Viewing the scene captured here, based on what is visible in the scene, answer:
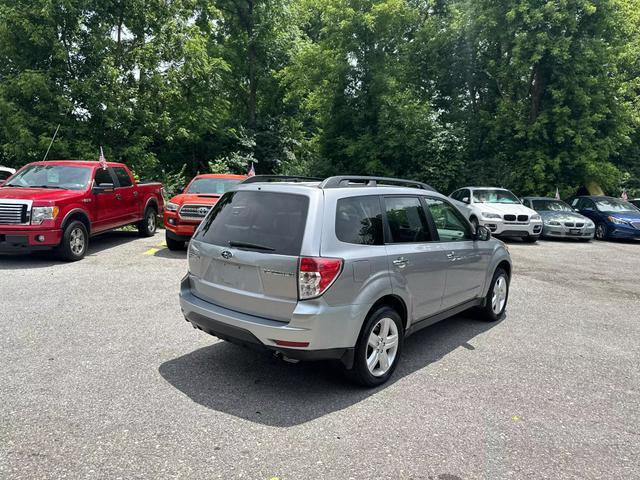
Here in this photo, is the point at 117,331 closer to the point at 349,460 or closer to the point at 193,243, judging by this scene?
the point at 193,243

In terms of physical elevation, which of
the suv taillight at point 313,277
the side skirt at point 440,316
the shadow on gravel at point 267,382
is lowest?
the shadow on gravel at point 267,382

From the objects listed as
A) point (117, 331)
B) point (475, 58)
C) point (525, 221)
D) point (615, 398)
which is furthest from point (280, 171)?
point (615, 398)

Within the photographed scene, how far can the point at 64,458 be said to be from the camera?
282 cm

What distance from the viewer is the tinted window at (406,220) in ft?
14.1

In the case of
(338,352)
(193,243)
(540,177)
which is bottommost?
(338,352)

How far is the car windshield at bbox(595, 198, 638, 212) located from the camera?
659 inches

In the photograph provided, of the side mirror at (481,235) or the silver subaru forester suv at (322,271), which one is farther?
the side mirror at (481,235)

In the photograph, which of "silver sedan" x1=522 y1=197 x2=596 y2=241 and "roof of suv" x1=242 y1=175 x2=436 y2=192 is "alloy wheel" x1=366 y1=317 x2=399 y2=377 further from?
"silver sedan" x1=522 y1=197 x2=596 y2=241

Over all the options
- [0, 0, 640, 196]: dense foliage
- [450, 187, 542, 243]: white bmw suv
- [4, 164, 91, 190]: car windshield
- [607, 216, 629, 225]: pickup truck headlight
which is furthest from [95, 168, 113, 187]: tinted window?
[607, 216, 629, 225]: pickup truck headlight

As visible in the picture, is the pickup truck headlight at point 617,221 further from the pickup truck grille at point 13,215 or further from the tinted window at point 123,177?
the pickup truck grille at point 13,215

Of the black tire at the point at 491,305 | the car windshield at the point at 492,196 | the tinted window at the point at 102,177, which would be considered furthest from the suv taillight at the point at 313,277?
the car windshield at the point at 492,196

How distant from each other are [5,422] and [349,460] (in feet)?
7.61

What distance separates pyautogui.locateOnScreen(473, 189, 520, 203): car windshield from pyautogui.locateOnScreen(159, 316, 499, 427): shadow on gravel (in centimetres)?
1111

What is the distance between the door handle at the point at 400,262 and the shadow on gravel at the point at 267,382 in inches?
39.2
